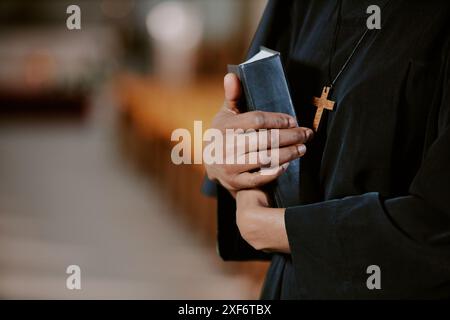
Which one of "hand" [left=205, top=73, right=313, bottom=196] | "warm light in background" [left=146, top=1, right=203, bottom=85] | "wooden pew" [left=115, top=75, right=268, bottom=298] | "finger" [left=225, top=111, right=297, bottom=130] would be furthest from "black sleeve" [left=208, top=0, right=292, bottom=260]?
"warm light in background" [left=146, top=1, right=203, bottom=85]

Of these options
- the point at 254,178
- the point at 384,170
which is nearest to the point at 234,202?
the point at 254,178

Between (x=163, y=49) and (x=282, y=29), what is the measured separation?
1000 cm

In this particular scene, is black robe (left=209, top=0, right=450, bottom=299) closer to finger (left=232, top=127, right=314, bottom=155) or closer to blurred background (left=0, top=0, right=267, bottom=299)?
finger (left=232, top=127, right=314, bottom=155)

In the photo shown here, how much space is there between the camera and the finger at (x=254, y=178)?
1.16m

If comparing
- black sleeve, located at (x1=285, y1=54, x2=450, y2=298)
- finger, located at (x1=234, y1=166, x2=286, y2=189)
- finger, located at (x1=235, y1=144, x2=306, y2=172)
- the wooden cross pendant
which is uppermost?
the wooden cross pendant

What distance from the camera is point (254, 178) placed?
1.19 meters

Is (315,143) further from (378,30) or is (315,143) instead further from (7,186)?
(7,186)

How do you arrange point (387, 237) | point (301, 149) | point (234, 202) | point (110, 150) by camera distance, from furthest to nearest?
point (110, 150)
point (234, 202)
point (301, 149)
point (387, 237)

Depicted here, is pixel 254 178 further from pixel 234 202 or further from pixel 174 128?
pixel 174 128

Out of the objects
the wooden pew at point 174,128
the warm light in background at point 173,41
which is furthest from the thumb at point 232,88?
the warm light in background at point 173,41

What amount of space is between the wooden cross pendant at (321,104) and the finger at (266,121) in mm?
72

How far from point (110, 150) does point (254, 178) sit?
8.04 metres

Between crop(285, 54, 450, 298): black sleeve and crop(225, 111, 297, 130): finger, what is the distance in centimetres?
14

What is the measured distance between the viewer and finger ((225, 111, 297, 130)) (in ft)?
3.70
